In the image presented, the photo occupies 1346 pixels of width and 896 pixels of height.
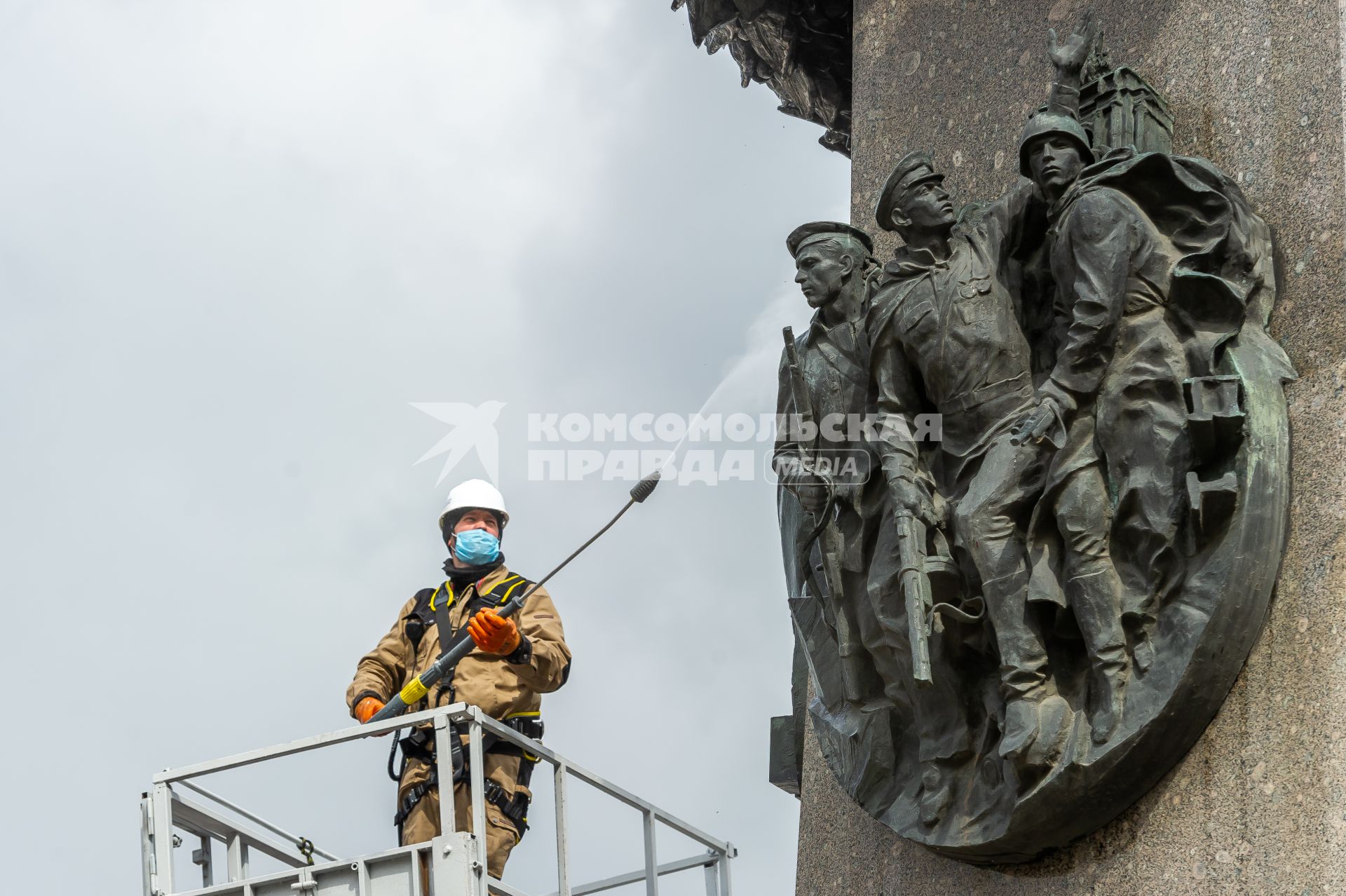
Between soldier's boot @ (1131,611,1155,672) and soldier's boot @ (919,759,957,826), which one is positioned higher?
soldier's boot @ (1131,611,1155,672)

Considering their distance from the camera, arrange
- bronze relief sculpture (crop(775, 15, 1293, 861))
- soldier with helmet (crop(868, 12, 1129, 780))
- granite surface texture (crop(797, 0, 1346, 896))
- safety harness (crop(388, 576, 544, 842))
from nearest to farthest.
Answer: granite surface texture (crop(797, 0, 1346, 896)) < bronze relief sculpture (crop(775, 15, 1293, 861)) < soldier with helmet (crop(868, 12, 1129, 780)) < safety harness (crop(388, 576, 544, 842))

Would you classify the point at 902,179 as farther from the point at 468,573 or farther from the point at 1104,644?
the point at 468,573

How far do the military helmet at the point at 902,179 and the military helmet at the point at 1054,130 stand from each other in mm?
504

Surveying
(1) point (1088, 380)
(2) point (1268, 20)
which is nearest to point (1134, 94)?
(2) point (1268, 20)

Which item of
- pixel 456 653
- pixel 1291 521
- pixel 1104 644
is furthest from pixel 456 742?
pixel 1291 521

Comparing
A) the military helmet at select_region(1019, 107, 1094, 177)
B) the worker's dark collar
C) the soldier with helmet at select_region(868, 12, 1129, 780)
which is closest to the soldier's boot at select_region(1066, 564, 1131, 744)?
the soldier with helmet at select_region(868, 12, 1129, 780)

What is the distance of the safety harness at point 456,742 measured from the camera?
36.3ft

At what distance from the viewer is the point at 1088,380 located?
934 centimetres

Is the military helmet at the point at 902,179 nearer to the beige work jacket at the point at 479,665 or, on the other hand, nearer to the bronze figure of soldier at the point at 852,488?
the bronze figure of soldier at the point at 852,488

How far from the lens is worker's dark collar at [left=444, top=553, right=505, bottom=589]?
12008 mm

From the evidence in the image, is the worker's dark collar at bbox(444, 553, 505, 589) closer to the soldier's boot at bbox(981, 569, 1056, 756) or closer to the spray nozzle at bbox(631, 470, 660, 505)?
the spray nozzle at bbox(631, 470, 660, 505)

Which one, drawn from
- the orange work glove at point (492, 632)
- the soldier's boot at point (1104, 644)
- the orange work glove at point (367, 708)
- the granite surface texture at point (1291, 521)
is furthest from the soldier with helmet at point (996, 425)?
the orange work glove at point (367, 708)

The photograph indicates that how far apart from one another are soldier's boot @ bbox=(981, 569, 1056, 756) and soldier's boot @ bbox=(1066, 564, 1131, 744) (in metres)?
0.21

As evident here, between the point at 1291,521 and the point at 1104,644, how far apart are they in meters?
0.79
